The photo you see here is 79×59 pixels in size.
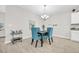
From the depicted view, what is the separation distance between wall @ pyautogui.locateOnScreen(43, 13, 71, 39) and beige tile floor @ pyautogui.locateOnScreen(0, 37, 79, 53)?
0.47ft

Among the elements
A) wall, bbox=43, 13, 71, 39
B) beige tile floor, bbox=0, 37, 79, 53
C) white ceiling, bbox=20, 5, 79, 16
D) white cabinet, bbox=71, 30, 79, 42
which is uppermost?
white ceiling, bbox=20, 5, 79, 16

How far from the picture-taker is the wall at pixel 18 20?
1926mm

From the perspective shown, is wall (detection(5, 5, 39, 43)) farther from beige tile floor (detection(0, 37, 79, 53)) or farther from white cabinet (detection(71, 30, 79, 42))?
white cabinet (detection(71, 30, 79, 42))

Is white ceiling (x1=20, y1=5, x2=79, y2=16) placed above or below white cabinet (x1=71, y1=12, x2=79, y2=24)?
above

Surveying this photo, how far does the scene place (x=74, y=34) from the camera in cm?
201

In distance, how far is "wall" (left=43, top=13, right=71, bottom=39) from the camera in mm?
2009

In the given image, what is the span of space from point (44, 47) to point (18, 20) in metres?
0.87

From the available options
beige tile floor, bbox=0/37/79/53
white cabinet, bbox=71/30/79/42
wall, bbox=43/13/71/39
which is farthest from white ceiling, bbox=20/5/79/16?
beige tile floor, bbox=0/37/79/53

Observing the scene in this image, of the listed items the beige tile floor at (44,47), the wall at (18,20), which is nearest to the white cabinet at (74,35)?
the beige tile floor at (44,47)

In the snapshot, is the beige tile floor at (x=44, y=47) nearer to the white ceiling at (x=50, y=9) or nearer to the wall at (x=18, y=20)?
the wall at (x=18, y=20)
